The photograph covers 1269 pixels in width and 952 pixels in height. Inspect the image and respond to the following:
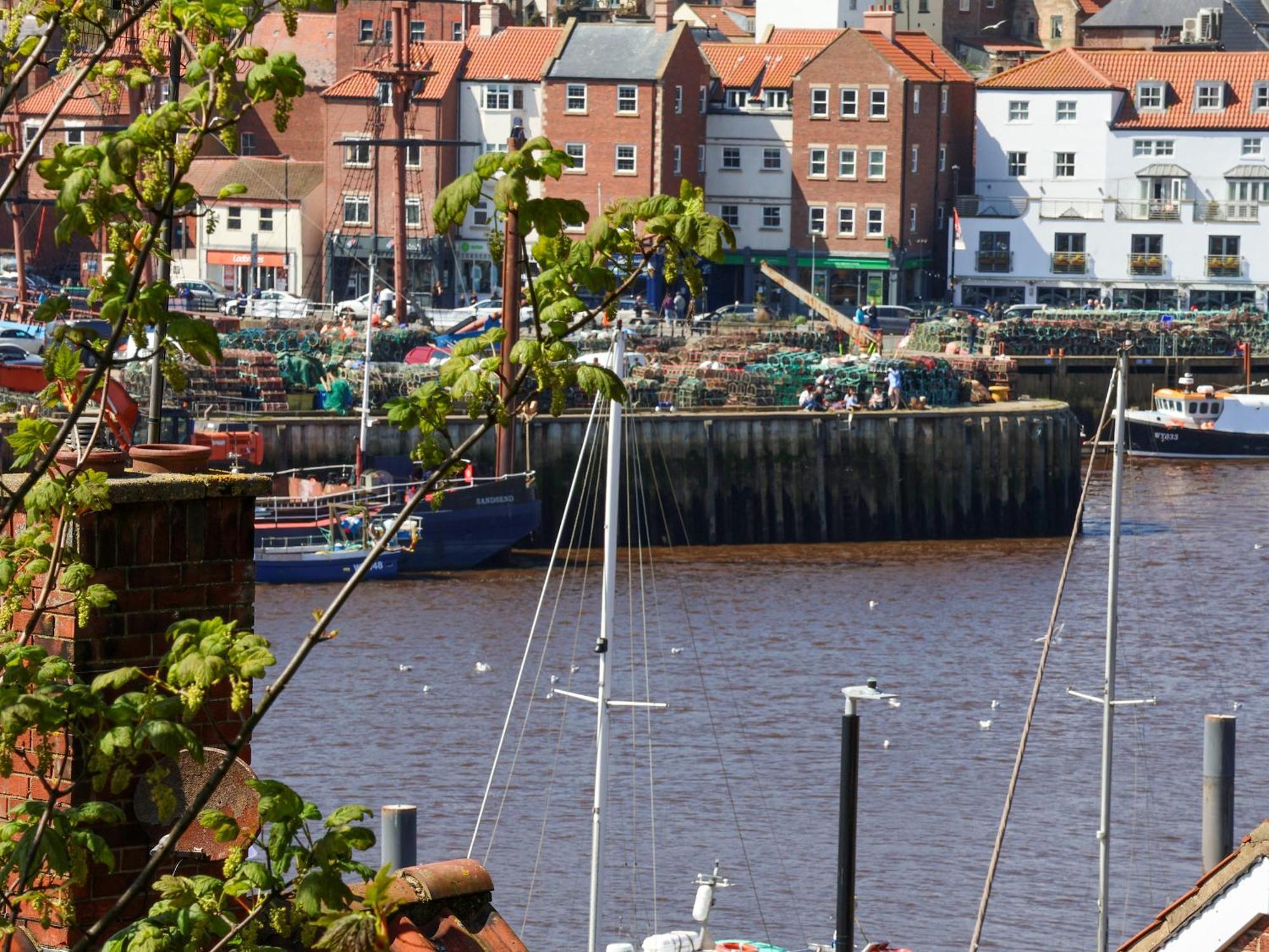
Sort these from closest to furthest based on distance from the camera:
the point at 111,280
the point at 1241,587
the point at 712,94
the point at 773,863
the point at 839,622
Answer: the point at 111,280 → the point at 773,863 → the point at 839,622 → the point at 1241,587 → the point at 712,94

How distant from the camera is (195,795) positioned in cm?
660

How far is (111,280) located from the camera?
17.6 ft

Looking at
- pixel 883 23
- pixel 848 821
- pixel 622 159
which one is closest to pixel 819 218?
pixel 622 159

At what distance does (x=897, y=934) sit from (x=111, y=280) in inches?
747

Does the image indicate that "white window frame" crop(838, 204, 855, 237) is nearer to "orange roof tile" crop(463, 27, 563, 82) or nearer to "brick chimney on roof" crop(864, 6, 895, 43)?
"brick chimney on roof" crop(864, 6, 895, 43)

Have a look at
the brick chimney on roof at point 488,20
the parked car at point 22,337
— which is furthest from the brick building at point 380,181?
the parked car at point 22,337

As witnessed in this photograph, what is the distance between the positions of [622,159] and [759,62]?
8566 millimetres

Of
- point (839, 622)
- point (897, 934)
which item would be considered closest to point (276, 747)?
point (897, 934)

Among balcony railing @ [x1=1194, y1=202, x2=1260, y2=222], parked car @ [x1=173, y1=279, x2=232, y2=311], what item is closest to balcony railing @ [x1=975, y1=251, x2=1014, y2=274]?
balcony railing @ [x1=1194, y1=202, x2=1260, y2=222]

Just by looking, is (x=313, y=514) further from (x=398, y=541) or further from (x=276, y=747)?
(x=276, y=747)

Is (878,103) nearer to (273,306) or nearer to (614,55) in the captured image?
(614,55)

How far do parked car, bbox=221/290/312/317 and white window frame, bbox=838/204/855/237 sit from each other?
19.4 meters

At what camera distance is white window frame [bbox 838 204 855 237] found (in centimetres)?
8188

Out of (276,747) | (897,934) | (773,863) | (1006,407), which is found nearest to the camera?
(897,934)
